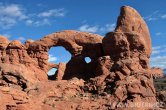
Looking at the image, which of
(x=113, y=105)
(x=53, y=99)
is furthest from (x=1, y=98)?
(x=113, y=105)

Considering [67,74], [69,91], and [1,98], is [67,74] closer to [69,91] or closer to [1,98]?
[69,91]

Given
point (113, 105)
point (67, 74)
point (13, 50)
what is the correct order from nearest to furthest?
point (113, 105) < point (13, 50) < point (67, 74)

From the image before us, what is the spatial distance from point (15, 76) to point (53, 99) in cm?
402

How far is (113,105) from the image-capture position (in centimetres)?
2806

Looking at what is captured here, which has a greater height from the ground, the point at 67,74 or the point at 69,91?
the point at 67,74

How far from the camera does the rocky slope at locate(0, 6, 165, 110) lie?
28641 mm

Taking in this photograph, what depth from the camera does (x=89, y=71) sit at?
35281mm

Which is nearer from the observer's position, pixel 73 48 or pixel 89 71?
pixel 89 71

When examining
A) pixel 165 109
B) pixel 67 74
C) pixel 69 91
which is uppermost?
pixel 67 74

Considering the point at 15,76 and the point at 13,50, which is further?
the point at 13,50

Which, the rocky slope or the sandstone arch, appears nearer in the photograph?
the rocky slope

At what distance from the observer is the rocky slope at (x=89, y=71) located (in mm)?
28641

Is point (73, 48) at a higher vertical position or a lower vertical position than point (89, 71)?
higher

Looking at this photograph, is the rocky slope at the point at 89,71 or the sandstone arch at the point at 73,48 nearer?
the rocky slope at the point at 89,71
